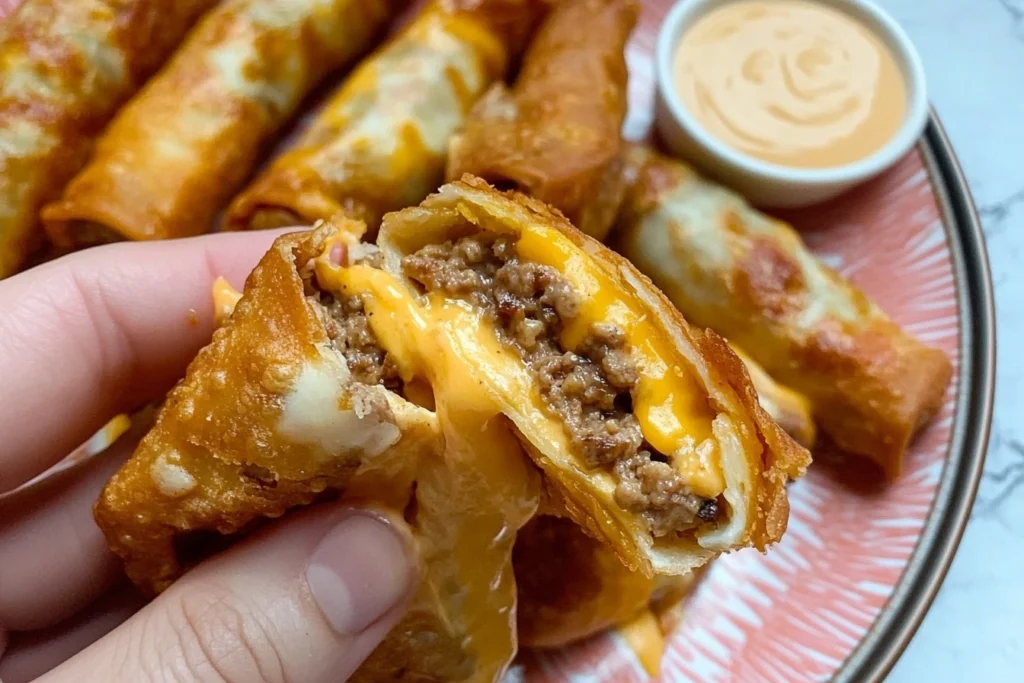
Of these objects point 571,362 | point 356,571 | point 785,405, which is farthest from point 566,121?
point 356,571

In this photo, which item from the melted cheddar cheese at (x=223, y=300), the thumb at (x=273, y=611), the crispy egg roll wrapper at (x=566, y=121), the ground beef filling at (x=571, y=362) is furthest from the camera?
the crispy egg roll wrapper at (x=566, y=121)

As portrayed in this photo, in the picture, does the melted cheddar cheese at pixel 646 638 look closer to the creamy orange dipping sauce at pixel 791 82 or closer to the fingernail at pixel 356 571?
the fingernail at pixel 356 571

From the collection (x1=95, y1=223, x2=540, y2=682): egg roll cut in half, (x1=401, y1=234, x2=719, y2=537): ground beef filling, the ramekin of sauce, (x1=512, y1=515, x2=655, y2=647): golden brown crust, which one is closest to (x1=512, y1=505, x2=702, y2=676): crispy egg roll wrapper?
(x1=512, y1=515, x2=655, y2=647): golden brown crust

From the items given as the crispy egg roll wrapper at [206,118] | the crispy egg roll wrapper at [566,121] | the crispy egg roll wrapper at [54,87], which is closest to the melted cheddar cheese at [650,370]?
the crispy egg roll wrapper at [566,121]

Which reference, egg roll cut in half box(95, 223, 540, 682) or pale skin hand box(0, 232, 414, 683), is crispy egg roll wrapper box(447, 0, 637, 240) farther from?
egg roll cut in half box(95, 223, 540, 682)

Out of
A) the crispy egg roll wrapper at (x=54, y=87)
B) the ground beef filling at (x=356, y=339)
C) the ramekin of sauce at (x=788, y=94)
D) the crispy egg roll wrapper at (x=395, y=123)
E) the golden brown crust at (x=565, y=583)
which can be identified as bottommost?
the golden brown crust at (x=565, y=583)
